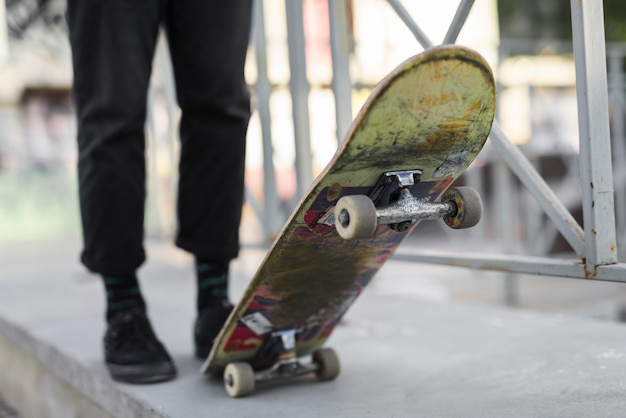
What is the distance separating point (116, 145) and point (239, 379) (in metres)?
0.46

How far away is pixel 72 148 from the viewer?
11.4m

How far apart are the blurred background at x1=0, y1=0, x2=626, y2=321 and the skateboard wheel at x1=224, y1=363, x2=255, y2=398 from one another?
2.38ft

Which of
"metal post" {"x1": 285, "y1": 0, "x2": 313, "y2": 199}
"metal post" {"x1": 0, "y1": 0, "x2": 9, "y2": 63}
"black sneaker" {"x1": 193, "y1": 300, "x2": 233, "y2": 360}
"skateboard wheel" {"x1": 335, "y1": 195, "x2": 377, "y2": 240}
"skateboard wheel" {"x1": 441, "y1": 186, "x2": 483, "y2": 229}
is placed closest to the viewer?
"skateboard wheel" {"x1": 335, "y1": 195, "x2": 377, "y2": 240}

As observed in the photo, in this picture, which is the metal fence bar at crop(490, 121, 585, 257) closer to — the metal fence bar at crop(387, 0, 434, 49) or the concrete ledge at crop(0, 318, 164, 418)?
the metal fence bar at crop(387, 0, 434, 49)

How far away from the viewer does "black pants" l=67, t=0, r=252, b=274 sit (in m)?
1.25

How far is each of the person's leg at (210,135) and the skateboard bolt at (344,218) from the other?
516 mm

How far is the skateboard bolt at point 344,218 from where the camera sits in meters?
0.89

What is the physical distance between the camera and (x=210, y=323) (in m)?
1.36

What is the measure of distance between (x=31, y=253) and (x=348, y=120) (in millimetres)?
4315

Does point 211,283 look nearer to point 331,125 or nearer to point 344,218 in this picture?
point 344,218

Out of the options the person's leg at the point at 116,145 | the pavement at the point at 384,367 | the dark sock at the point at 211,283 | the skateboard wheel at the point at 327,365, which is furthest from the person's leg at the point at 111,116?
the skateboard wheel at the point at 327,365

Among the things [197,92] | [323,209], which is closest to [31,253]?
[197,92]

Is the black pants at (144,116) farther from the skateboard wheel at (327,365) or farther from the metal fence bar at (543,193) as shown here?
the metal fence bar at (543,193)

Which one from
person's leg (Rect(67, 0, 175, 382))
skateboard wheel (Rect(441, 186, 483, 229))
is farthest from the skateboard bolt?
person's leg (Rect(67, 0, 175, 382))
